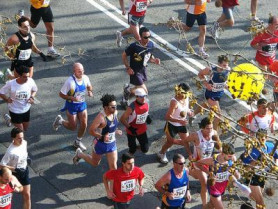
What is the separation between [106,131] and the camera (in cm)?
1205

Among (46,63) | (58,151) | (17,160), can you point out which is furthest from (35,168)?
(46,63)

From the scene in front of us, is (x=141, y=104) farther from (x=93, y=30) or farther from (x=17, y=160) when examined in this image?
(x=93, y=30)

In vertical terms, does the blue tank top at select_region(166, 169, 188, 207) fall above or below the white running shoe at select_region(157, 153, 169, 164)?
above

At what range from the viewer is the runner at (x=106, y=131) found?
A: 1193 cm

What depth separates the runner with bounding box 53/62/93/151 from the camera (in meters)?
12.9

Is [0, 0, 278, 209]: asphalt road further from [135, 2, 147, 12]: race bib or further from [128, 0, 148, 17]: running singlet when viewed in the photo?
[135, 2, 147, 12]: race bib

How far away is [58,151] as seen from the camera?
520 inches

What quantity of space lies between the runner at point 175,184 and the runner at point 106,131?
1367 millimetres

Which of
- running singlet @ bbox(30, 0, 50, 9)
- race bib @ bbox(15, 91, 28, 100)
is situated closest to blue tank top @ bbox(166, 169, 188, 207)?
race bib @ bbox(15, 91, 28, 100)

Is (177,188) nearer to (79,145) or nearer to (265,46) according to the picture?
(79,145)

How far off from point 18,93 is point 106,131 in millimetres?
1792

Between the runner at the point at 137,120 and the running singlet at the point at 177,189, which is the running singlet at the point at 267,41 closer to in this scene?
the runner at the point at 137,120

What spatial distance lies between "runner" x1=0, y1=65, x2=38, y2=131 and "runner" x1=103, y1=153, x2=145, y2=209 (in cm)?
242

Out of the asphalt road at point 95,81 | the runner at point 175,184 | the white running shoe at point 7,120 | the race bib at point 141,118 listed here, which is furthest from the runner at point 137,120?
the white running shoe at point 7,120
